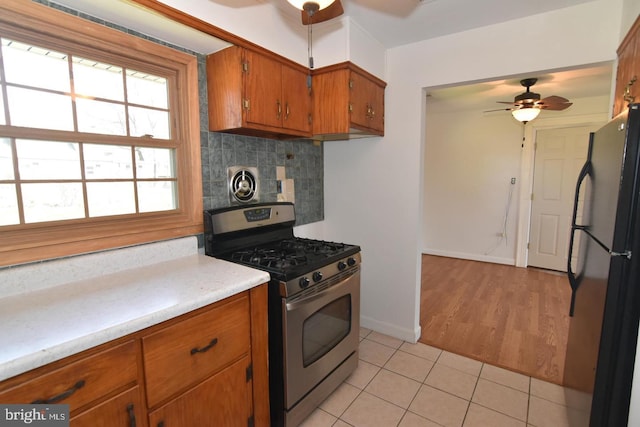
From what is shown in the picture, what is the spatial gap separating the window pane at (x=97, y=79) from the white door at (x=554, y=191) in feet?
16.5

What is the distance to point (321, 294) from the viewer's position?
1721 mm

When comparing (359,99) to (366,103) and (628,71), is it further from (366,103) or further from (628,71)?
(628,71)

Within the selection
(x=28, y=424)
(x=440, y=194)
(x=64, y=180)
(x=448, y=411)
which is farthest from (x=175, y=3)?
(x=440, y=194)

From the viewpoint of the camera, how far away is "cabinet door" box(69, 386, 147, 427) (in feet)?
3.11

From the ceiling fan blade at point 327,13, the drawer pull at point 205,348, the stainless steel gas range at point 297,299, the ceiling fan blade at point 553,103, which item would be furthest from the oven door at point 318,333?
the ceiling fan blade at point 553,103

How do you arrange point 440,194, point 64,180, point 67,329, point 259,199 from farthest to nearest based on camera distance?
point 440,194, point 259,199, point 64,180, point 67,329

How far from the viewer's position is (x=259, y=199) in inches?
87.9

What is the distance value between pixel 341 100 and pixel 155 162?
1.25 meters

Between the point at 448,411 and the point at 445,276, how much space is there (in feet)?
8.67

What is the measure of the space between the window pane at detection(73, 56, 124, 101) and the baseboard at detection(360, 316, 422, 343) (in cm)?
250

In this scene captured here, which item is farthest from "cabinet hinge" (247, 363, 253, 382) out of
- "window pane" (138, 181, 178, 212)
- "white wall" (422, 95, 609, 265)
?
"white wall" (422, 95, 609, 265)

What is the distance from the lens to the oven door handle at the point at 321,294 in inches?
61.1

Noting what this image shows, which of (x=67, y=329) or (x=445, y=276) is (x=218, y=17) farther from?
(x=445, y=276)

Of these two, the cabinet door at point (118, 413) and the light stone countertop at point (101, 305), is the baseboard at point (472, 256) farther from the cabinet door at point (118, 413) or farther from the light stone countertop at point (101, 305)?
the cabinet door at point (118, 413)
